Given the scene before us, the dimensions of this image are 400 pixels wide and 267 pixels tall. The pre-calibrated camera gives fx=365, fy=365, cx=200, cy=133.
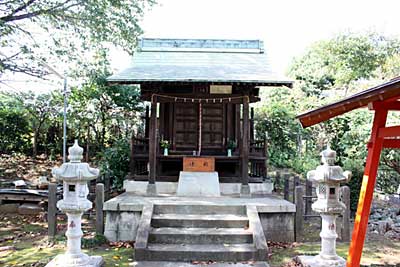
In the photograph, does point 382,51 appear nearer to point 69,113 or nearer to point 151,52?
point 151,52

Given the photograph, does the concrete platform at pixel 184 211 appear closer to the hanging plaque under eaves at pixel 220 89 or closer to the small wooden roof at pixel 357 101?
the small wooden roof at pixel 357 101

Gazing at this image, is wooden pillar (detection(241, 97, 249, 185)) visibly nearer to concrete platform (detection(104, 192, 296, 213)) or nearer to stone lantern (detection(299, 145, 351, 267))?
concrete platform (detection(104, 192, 296, 213))

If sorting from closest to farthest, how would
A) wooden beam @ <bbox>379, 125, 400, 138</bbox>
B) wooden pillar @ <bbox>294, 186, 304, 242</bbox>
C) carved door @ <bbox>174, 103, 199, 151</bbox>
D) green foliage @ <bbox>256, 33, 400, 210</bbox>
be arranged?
wooden beam @ <bbox>379, 125, 400, 138</bbox> < wooden pillar @ <bbox>294, 186, 304, 242</bbox> < carved door @ <bbox>174, 103, 199, 151</bbox> < green foliage @ <bbox>256, 33, 400, 210</bbox>

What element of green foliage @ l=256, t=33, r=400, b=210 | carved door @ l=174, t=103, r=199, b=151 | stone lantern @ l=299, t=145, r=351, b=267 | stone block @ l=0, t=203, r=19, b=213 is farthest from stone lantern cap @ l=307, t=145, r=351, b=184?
green foliage @ l=256, t=33, r=400, b=210

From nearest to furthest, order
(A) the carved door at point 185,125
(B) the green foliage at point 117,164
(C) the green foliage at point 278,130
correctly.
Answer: (A) the carved door at point 185,125, (B) the green foliage at point 117,164, (C) the green foliage at point 278,130

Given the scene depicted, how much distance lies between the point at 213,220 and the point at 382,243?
3669 mm

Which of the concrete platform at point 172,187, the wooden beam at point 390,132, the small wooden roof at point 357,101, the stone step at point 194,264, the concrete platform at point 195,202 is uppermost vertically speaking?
the small wooden roof at point 357,101

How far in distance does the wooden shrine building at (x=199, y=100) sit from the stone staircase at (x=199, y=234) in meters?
2.14

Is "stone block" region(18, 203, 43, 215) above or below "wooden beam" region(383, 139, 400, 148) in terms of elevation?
below

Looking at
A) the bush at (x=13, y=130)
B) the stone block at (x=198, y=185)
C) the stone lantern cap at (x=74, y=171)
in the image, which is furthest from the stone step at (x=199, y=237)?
the bush at (x=13, y=130)

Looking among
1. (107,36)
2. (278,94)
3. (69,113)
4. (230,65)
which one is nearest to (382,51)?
(278,94)

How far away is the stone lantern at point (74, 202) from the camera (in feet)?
18.4

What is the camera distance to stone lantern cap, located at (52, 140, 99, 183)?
5.62 metres

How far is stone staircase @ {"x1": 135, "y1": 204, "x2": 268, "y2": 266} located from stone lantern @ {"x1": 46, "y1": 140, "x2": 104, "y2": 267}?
1.15 meters
